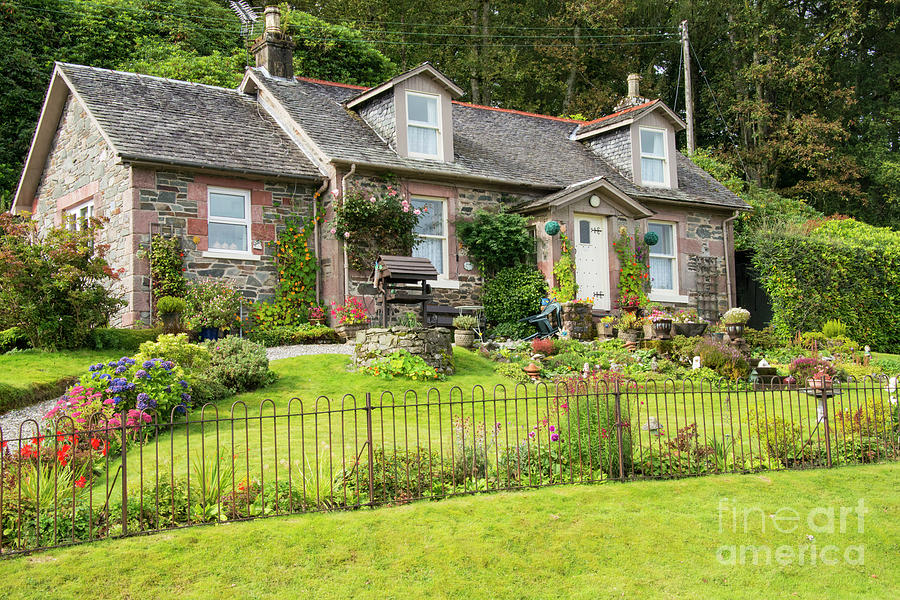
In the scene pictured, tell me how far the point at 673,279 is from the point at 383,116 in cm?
848

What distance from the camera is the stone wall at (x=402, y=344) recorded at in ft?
42.3

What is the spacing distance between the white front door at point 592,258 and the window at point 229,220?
7.29 metres

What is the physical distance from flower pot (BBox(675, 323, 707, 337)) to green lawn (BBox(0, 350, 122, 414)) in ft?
34.0

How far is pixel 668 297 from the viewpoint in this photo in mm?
20781

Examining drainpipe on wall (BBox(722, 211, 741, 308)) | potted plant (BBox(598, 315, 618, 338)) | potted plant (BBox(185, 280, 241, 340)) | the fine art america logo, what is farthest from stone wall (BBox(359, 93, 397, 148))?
the fine art america logo

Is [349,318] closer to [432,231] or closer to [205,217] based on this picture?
[432,231]

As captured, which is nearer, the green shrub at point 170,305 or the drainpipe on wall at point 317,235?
the green shrub at point 170,305

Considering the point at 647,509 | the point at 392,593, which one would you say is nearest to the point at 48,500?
the point at 392,593

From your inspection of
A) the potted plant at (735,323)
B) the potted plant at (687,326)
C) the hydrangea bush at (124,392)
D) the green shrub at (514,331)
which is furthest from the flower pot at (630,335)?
the hydrangea bush at (124,392)

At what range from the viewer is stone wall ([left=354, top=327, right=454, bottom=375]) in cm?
1289

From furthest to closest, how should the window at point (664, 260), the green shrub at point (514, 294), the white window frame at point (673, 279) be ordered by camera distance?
1. the window at point (664, 260)
2. the white window frame at point (673, 279)
3. the green shrub at point (514, 294)

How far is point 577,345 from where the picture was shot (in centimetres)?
1553

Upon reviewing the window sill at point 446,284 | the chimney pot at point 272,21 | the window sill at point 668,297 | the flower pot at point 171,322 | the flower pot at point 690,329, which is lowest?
the flower pot at point 690,329

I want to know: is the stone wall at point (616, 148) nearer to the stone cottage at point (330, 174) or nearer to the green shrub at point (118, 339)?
the stone cottage at point (330, 174)
